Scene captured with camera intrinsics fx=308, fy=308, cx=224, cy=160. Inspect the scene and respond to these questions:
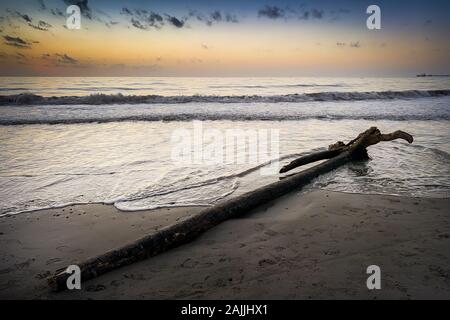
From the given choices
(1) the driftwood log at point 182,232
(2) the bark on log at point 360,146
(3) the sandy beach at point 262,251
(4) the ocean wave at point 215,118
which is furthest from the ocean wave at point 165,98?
(3) the sandy beach at point 262,251

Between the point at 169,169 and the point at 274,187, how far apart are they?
9.45 ft

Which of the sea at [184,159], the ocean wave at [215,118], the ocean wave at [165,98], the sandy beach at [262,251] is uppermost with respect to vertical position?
the ocean wave at [165,98]

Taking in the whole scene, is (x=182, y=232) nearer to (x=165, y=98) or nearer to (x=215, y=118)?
(x=215, y=118)

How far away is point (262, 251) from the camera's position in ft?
10.9

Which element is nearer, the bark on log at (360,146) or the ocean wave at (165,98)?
the bark on log at (360,146)

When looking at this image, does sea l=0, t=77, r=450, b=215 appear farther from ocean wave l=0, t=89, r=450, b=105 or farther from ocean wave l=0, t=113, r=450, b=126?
ocean wave l=0, t=89, r=450, b=105

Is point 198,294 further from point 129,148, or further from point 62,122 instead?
point 62,122

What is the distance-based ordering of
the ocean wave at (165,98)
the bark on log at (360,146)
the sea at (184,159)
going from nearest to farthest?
the sea at (184,159) → the bark on log at (360,146) → the ocean wave at (165,98)

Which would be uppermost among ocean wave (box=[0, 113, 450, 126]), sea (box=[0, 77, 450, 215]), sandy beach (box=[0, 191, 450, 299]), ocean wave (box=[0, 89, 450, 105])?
ocean wave (box=[0, 89, 450, 105])

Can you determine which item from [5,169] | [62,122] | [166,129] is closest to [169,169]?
[5,169]

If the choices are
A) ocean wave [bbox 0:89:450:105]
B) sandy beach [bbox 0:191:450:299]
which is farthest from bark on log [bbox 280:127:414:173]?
ocean wave [bbox 0:89:450:105]

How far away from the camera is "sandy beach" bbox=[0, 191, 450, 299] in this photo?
8.84 ft

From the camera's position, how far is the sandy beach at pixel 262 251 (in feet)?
8.84

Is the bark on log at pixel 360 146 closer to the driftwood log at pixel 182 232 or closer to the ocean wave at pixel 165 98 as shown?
the driftwood log at pixel 182 232
